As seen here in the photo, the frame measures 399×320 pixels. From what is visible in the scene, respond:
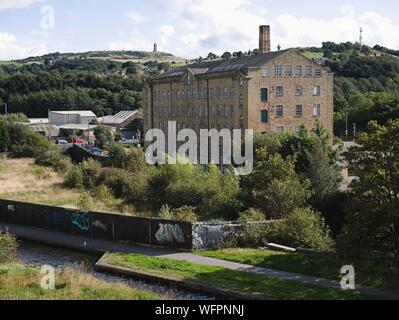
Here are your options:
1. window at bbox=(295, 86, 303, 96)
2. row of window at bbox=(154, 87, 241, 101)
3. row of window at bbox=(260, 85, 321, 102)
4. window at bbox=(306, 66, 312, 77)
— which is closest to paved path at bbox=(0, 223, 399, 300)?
row of window at bbox=(260, 85, 321, 102)

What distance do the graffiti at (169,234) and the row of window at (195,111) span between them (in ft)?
94.6

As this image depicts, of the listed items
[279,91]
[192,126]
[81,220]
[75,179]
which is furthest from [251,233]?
[192,126]

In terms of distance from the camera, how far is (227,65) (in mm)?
58156

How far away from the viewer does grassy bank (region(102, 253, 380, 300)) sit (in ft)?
62.2

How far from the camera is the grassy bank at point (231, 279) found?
1897 cm

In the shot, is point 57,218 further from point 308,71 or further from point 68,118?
point 68,118

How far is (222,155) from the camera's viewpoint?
4762 cm

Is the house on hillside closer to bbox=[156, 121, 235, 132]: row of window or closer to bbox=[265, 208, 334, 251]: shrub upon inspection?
bbox=[156, 121, 235, 132]: row of window

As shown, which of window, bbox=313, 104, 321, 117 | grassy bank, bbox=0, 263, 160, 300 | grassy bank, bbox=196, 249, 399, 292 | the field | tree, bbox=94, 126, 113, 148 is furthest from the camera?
tree, bbox=94, 126, 113, 148

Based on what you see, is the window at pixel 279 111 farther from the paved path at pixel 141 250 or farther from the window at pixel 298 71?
the paved path at pixel 141 250

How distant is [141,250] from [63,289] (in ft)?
29.7

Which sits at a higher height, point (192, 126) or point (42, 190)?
point (192, 126)

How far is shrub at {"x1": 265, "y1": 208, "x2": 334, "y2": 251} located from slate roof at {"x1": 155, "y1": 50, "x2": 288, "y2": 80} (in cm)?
2723
